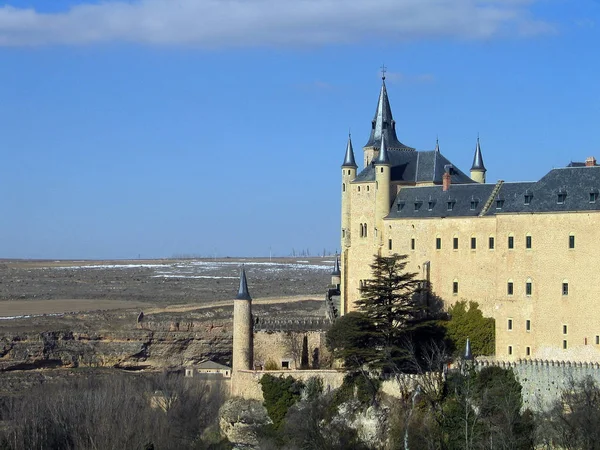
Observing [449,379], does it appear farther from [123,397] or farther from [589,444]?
[123,397]

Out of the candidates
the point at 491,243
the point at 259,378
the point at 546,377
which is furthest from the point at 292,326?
the point at 546,377

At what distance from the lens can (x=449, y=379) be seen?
6156cm

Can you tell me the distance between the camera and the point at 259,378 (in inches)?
2670

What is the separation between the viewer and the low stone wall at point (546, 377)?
5888 cm

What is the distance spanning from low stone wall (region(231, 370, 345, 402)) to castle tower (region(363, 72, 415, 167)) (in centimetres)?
1496

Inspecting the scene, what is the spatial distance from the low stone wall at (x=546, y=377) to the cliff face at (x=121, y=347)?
36892 mm

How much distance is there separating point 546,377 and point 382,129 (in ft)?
73.0

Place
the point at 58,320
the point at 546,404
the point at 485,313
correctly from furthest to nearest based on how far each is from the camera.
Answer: the point at 58,320 → the point at 485,313 → the point at 546,404

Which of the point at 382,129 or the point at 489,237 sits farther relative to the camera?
the point at 382,129

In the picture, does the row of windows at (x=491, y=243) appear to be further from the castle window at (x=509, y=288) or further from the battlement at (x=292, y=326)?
the battlement at (x=292, y=326)

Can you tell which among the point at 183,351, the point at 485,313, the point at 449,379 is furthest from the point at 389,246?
→ the point at 183,351

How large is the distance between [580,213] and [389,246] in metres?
12.3

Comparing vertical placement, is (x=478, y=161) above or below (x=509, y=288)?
above

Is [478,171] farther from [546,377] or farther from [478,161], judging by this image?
[546,377]
